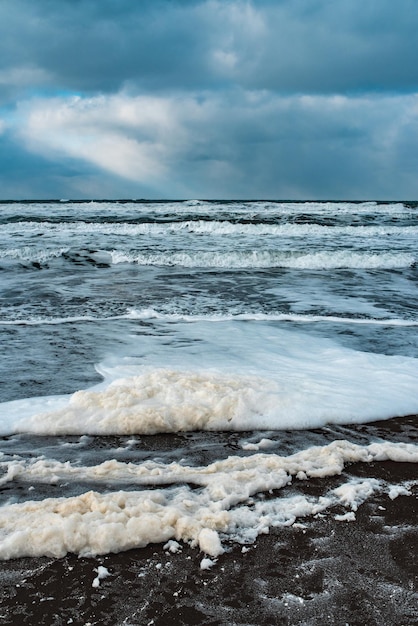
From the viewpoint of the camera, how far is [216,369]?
17.6ft

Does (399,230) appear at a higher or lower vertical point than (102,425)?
higher

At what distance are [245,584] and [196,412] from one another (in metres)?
1.90

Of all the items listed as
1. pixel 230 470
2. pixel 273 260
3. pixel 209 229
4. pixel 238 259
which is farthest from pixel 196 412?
pixel 209 229

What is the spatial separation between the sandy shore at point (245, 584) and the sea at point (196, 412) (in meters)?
0.07

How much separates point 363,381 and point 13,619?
12.4ft

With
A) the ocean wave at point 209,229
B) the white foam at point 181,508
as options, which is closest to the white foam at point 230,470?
the white foam at point 181,508

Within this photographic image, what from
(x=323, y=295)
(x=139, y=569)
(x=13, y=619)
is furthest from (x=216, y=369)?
(x=323, y=295)

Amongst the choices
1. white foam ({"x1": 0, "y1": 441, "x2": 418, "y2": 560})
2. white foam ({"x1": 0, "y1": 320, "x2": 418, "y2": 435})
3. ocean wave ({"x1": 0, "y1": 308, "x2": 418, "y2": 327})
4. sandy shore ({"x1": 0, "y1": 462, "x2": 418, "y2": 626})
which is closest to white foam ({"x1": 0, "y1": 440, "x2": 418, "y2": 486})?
white foam ({"x1": 0, "y1": 441, "x2": 418, "y2": 560})

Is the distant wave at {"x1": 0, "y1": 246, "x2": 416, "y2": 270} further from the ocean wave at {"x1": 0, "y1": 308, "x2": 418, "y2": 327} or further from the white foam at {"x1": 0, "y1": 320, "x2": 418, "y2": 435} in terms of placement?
the white foam at {"x1": 0, "y1": 320, "x2": 418, "y2": 435}

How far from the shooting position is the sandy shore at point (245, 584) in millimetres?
2010

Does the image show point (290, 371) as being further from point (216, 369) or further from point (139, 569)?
point (139, 569)

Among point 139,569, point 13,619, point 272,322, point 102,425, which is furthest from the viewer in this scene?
point 272,322

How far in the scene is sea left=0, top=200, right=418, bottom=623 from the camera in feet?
8.66

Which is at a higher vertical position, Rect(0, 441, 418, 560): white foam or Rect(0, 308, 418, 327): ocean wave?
Rect(0, 308, 418, 327): ocean wave
